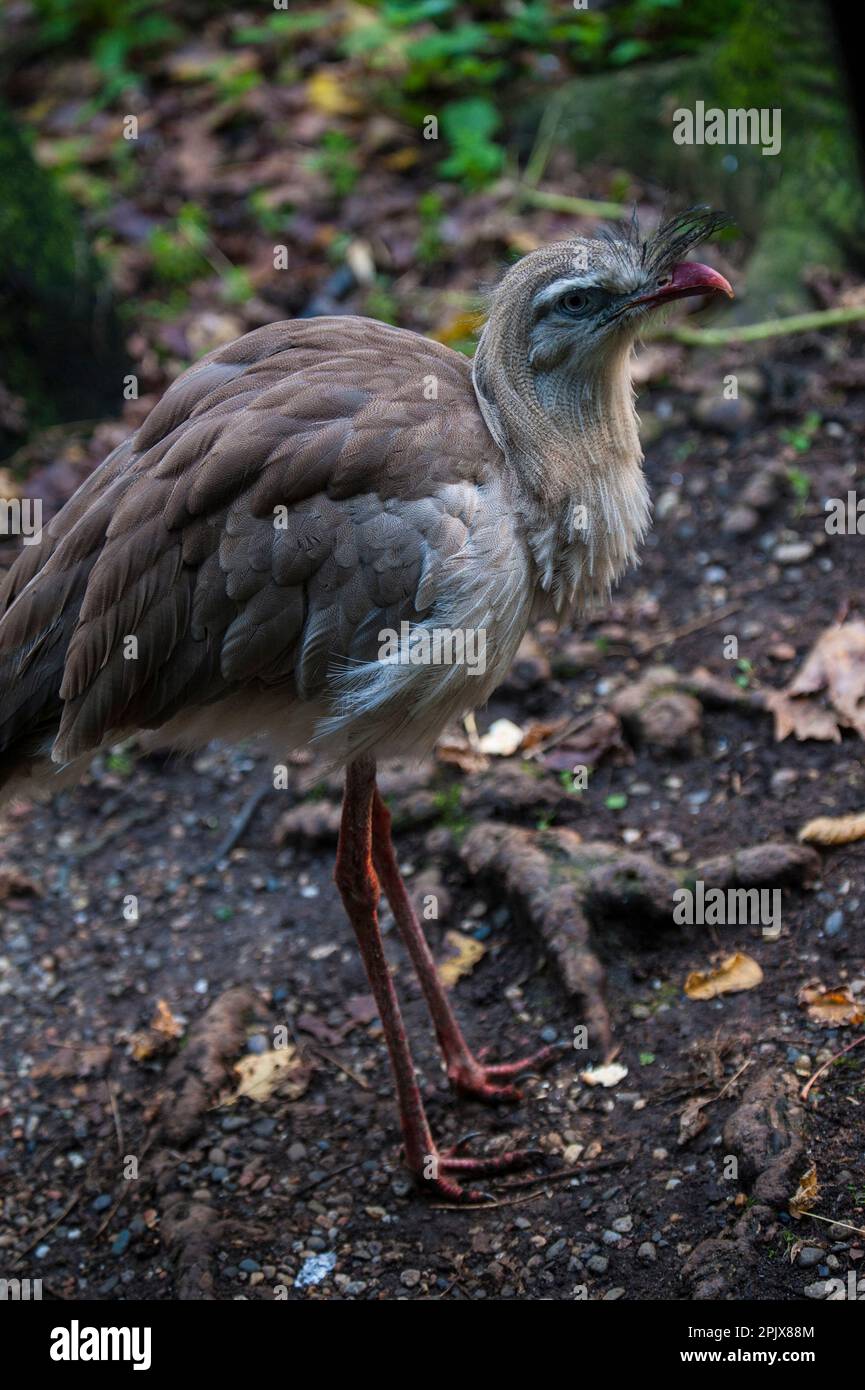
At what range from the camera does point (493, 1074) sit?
10.6 feet

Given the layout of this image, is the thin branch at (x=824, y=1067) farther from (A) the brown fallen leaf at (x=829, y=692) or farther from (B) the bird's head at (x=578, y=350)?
(B) the bird's head at (x=578, y=350)

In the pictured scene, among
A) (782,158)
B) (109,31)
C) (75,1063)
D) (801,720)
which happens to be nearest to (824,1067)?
(801,720)

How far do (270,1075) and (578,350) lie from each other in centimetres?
197

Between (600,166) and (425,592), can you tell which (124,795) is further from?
(600,166)

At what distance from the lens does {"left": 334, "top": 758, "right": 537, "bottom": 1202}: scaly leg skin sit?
3.02m

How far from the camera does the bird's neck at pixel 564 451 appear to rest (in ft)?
9.44

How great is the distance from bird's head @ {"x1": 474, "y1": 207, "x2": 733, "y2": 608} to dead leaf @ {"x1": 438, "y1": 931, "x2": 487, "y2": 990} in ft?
3.98

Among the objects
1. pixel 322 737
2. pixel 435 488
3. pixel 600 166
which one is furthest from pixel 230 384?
pixel 600 166

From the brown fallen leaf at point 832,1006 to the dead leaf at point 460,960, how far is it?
906 millimetres

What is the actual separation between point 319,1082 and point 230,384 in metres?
1.78

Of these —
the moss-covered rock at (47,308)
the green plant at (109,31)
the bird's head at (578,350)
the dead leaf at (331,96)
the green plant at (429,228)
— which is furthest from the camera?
the green plant at (109,31)
